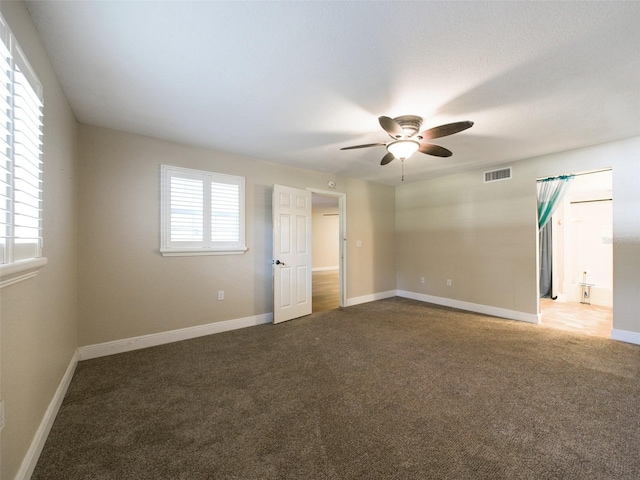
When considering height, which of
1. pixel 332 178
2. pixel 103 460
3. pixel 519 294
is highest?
pixel 332 178

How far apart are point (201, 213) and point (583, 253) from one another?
284 inches

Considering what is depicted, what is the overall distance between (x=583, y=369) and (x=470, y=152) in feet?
9.11

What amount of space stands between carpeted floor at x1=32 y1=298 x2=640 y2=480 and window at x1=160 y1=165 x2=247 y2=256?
126 cm

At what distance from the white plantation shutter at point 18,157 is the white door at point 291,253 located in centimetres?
265

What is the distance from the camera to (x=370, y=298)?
549cm

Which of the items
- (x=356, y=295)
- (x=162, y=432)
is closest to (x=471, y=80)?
(x=162, y=432)

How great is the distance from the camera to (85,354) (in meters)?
2.83

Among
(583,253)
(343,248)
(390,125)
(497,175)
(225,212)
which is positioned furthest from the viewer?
(583,253)

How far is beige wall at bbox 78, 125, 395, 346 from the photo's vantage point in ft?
9.48

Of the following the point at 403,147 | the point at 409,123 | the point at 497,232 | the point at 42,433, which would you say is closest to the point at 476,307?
the point at 497,232

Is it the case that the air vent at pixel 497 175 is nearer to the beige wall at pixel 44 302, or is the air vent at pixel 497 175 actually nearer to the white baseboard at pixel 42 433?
the beige wall at pixel 44 302

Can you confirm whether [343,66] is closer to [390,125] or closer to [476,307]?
[390,125]

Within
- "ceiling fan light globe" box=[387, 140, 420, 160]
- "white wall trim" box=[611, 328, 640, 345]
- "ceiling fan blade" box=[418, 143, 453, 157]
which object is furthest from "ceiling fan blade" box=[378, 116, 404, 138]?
"white wall trim" box=[611, 328, 640, 345]

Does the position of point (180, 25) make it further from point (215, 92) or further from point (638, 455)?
point (638, 455)
